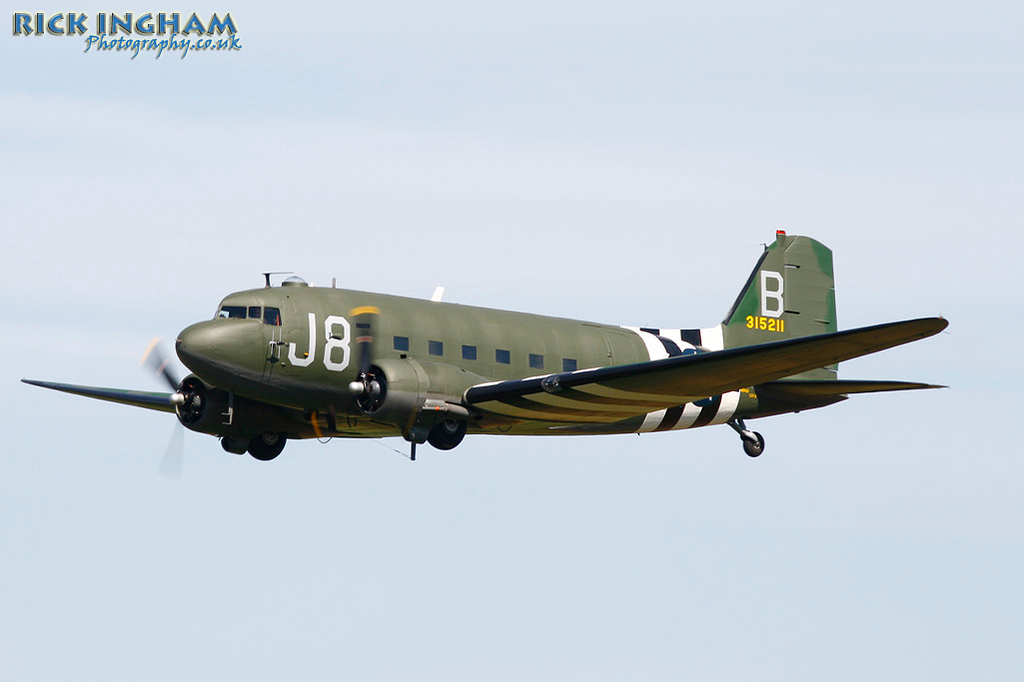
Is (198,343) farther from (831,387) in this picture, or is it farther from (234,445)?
(831,387)

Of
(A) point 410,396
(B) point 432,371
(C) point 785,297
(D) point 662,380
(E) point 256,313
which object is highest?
(C) point 785,297

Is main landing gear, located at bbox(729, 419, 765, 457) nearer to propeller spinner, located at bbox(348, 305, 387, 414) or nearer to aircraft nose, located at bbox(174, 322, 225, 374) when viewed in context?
propeller spinner, located at bbox(348, 305, 387, 414)

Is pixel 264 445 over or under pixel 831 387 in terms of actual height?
under

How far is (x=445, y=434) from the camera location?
27281 mm

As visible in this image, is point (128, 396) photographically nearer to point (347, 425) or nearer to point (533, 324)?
point (347, 425)

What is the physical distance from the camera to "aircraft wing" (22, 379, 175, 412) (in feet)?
106

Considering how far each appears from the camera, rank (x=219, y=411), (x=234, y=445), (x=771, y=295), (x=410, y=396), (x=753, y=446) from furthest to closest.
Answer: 1. (x=771, y=295)
2. (x=753, y=446)
3. (x=234, y=445)
4. (x=219, y=411)
5. (x=410, y=396)

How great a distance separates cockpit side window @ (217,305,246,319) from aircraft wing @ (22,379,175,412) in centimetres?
460

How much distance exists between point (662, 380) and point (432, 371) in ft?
13.5

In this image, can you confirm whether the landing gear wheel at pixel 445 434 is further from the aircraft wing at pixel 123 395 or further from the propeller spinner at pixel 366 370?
the aircraft wing at pixel 123 395

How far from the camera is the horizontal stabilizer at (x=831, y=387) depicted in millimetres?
30125

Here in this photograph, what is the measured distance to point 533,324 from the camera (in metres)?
30.1

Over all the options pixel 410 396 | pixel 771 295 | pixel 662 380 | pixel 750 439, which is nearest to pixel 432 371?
pixel 410 396

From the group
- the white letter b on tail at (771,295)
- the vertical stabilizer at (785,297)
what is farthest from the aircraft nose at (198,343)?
the white letter b on tail at (771,295)
